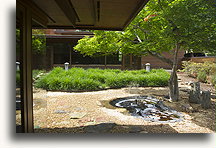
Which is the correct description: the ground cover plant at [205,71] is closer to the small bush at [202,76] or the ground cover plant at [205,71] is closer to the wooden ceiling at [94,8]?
the small bush at [202,76]

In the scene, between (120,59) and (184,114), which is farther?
(120,59)

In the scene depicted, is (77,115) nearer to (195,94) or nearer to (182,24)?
(182,24)

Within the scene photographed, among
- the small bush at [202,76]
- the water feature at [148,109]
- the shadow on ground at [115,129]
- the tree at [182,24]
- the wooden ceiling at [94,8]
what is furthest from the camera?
the small bush at [202,76]

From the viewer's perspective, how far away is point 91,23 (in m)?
3.42

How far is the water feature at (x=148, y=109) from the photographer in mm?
4043

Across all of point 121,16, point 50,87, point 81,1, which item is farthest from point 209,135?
point 50,87

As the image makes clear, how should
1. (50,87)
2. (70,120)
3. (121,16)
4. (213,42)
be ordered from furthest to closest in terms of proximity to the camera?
(50,87) < (213,42) < (70,120) < (121,16)

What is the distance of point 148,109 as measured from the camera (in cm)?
473

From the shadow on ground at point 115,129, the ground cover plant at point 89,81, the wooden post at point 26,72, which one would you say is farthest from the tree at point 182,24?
the wooden post at point 26,72

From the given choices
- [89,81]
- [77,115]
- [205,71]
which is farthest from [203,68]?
[77,115]

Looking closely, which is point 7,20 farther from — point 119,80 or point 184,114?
point 119,80

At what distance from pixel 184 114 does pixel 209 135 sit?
2233 millimetres

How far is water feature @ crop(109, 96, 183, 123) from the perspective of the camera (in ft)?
13.3

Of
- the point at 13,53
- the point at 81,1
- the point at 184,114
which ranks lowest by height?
the point at 184,114
